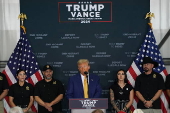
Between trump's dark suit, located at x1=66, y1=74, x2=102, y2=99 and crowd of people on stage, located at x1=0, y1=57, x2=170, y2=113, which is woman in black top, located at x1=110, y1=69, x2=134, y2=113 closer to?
crowd of people on stage, located at x1=0, y1=57, x2=170, y2=113

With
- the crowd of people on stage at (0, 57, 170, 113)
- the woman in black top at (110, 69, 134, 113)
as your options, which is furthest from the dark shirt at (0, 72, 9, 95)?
the woman in black top at (110, 69, 134, 113)

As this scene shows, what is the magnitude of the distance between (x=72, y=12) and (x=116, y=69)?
159 centimetres

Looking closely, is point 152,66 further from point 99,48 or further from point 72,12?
point 72,12

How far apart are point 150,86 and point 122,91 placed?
58cm

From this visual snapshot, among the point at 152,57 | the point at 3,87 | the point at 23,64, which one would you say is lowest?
the point at 3,87

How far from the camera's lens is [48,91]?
23.7 ft

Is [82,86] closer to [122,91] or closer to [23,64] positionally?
[122,91]

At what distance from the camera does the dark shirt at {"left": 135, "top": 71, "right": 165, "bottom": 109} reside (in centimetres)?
723

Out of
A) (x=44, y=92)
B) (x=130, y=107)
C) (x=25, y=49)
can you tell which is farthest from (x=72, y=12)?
(x=130, y=107)

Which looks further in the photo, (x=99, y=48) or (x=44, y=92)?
(x=99, y=48)

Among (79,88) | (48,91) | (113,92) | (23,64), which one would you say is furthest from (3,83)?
(113,92)

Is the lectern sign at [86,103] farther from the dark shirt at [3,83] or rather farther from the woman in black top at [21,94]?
the dark shirt at [3,83]

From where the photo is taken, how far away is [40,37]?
26.0ft

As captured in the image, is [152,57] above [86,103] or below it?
above
